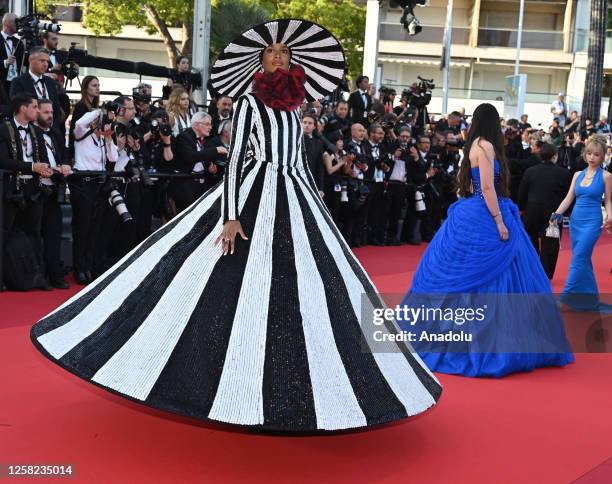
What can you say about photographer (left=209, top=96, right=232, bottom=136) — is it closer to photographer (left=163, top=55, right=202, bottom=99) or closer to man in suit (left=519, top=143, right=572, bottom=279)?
photographer (left=163, top=55, right=202, bottom=99)

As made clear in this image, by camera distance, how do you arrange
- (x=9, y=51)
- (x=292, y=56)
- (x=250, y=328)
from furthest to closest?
(x=9, y=51), (x=292, y=56), (x=250, y=328)

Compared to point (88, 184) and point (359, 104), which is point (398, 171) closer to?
point (359, 104)

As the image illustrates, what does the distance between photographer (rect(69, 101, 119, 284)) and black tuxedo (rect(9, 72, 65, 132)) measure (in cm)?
37

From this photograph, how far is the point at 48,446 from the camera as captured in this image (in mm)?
4379

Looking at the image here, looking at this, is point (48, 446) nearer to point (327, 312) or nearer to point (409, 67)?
point (327, 312)

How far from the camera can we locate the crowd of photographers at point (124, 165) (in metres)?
8.13

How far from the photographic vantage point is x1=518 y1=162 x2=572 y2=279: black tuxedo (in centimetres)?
1028

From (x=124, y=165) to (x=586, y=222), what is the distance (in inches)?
178

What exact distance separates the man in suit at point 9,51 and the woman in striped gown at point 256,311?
220 inches

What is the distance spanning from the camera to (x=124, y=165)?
8977 millimetres

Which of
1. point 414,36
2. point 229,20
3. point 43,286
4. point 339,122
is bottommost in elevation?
point 43,286

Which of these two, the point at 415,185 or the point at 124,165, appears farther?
the point at 415,185

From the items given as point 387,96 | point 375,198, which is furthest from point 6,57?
point 387,96

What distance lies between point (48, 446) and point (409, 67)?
4089 centimetres
